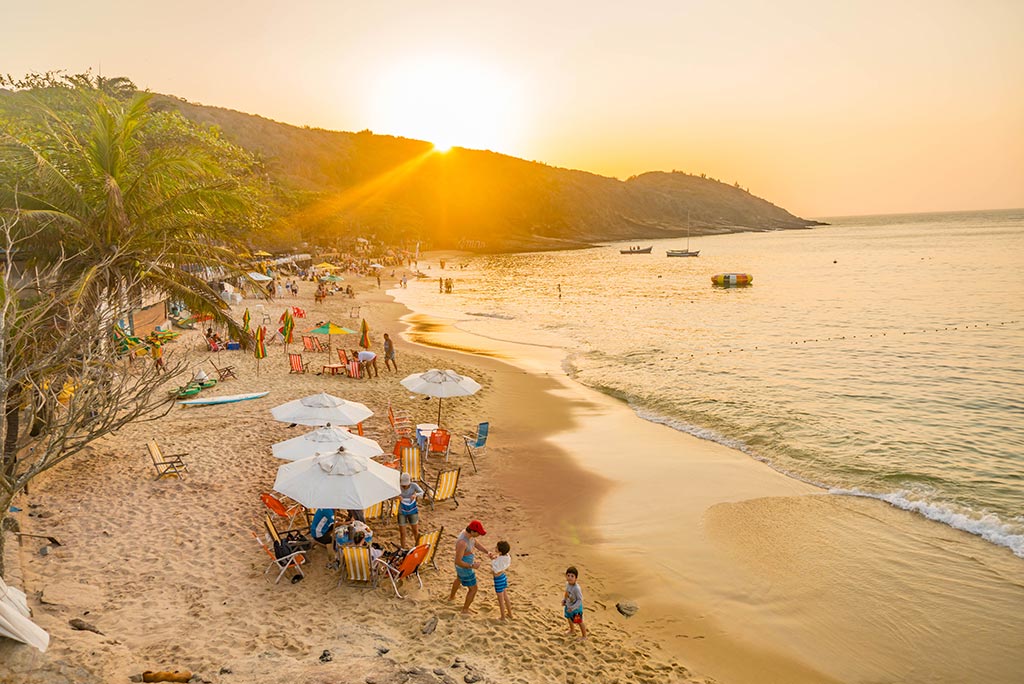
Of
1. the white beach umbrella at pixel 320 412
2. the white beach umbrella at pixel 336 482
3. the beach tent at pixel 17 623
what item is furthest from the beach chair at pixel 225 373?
the beach tent at pixel 17 623

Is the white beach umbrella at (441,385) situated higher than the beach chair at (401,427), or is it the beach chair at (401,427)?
the white beach umbrella at (441,385)

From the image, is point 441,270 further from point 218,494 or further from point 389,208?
point 218,494

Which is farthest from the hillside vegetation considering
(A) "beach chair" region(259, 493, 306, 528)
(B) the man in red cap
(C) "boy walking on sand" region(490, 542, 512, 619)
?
Answer: (C) "boy walking on sand" region(490, 542, 512, 619)

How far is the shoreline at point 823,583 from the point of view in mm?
7035

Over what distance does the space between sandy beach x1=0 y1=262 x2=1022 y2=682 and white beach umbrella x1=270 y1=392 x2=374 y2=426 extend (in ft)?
3.62

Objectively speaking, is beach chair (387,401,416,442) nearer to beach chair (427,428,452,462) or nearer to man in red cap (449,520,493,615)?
beach chair (427,428,452,462)

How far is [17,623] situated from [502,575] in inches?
183

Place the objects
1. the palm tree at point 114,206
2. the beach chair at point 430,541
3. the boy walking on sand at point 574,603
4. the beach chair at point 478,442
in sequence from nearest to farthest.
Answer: the boy walking on sand at point 574,603 → the beach chair at point 430,541 → the palm tree at point 114,206 → the beach chair at point 478,442

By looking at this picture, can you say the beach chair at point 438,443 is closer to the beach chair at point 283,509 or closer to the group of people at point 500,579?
the beach chair at point 283,509

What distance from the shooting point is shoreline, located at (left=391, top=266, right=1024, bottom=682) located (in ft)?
23.1

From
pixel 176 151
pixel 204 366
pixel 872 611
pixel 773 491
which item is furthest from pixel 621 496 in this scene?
pixel 204 366

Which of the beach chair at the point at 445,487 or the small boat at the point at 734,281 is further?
the small boat at the point at 734,281

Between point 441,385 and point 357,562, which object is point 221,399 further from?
point 357,562

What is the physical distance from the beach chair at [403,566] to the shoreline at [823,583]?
2.98m
